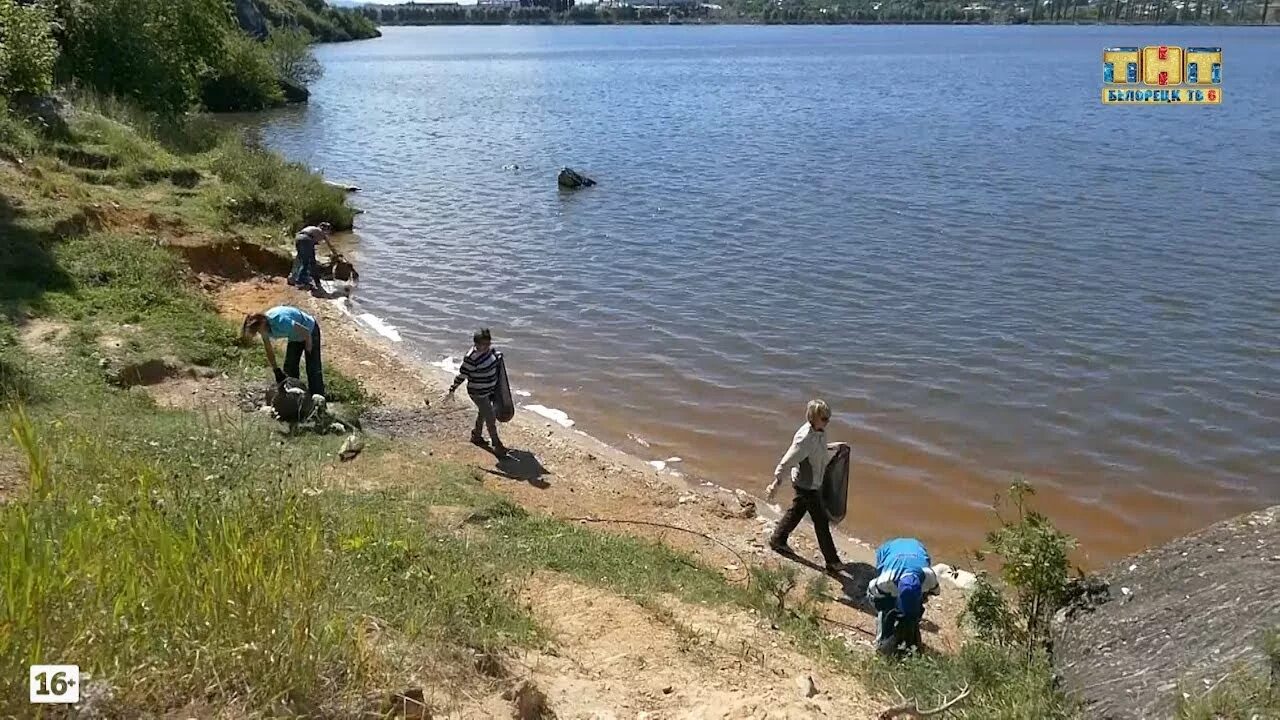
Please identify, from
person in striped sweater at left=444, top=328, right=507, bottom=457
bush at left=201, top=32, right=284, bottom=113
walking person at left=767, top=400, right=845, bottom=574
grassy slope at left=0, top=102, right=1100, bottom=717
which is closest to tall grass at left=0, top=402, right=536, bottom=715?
grassy slope at left=0, top=102, right=1100, bottom=717

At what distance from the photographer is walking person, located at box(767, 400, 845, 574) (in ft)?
30.7

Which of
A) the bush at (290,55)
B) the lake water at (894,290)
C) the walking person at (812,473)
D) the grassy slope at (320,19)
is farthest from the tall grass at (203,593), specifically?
the grassy slope at (320,19)

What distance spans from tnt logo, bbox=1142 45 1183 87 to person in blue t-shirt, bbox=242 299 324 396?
188 feet

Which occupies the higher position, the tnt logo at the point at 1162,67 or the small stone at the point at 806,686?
the tnt logo at the point at 1162,67

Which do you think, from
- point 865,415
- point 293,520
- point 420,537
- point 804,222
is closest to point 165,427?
point 420,537

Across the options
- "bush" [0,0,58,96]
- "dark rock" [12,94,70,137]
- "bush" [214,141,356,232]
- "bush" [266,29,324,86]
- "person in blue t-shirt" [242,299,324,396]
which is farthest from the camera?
"bush" [266,29,324,86]

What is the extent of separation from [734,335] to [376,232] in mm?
12251

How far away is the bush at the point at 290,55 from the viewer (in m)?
57.6

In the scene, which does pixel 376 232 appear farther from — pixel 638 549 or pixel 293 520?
pixel 293 520

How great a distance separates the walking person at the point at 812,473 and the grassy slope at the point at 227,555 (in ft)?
3.15

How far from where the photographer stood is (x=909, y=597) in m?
7.62

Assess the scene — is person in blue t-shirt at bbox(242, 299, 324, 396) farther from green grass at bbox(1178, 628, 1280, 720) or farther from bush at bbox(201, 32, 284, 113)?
bush at bbox(201, 32, 284, 113)

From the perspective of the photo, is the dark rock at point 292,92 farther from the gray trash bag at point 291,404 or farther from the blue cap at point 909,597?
the blue cap at point 909,597

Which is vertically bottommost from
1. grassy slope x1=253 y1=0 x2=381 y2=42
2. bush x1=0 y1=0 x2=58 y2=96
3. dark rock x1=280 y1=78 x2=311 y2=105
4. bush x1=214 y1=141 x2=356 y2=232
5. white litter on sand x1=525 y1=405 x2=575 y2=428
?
white litter on sand x1=525 y1=405 x2=575 y2=428
